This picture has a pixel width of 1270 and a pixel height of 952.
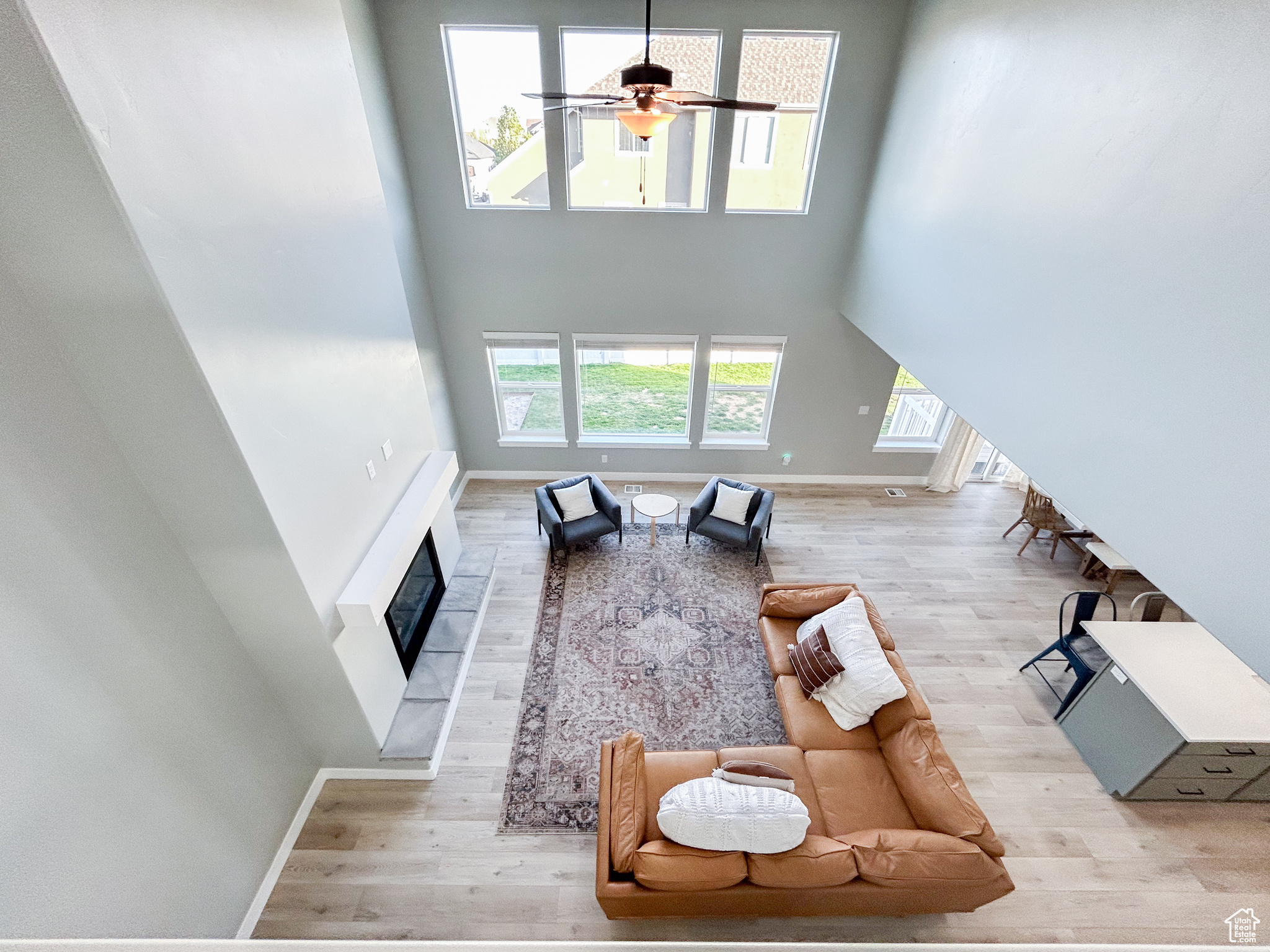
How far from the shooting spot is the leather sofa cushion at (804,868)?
8.03ft

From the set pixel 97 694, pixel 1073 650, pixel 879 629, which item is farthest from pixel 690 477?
pixel 97 694

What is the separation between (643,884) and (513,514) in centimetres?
422

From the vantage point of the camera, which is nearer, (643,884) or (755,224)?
(643,884)

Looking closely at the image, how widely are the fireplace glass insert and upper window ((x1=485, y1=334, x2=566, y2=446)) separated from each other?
2.35 m

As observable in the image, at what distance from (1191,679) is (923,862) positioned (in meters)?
2.39

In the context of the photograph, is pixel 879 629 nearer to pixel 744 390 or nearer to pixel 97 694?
pixel 744 390

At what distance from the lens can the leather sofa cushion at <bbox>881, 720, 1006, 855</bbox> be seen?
2533 millimetres

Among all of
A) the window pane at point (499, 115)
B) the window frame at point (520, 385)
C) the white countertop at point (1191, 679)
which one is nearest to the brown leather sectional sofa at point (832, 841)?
the white countertop at point (1191, 679)

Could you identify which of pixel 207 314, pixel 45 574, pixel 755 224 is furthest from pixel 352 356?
pixel 755 224

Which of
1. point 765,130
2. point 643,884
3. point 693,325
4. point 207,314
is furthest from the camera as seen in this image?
point 693,325

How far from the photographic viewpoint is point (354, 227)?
3.06m

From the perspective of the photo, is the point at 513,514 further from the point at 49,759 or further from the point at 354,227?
the point at 49,759

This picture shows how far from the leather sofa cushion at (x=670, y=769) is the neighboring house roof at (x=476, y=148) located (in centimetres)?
563

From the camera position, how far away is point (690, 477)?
6.66 meters
